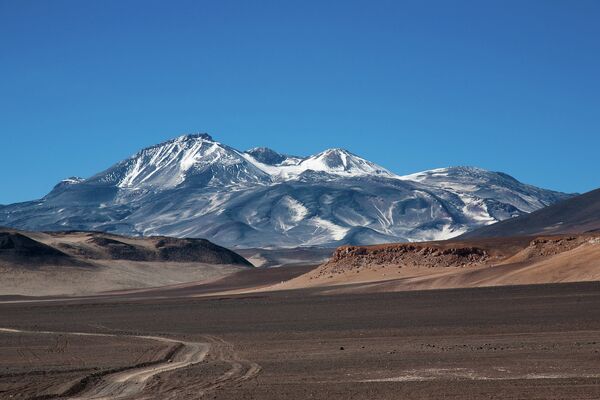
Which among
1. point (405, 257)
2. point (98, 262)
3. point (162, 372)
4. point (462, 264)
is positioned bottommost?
point (162, 372)

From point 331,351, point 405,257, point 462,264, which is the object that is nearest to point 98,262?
point 405,257

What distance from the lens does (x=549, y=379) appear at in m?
20.2

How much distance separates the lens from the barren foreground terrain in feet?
66.3

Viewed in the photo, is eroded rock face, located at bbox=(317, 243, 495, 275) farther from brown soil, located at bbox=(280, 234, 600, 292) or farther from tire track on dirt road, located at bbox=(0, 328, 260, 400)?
tire track on dirt road, located at bbox=(0, 328, 260, 400)

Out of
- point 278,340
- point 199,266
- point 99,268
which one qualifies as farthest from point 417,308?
point 199,266

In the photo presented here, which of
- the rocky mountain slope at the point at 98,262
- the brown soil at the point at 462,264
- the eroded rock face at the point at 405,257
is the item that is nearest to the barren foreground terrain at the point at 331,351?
the brown soil at the point at 462,264

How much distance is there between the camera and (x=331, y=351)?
2766 cm

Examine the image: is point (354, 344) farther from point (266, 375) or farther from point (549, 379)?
point (549, 379)

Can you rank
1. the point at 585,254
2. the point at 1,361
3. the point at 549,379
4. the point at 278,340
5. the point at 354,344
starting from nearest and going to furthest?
the point at 549,379, the point at 1,361, the point at 354,344, the point at 278,340, the point at 585,254

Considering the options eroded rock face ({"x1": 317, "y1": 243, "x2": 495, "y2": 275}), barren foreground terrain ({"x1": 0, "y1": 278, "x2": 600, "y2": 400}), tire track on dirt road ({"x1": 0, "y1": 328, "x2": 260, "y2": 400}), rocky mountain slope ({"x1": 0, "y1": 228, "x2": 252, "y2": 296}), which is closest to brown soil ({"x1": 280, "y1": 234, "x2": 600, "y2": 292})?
eroded rock face ({"x1": 317, "y1": 243, "x2": 495, "y2": 275})

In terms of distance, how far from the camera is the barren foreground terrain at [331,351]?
20219 mm

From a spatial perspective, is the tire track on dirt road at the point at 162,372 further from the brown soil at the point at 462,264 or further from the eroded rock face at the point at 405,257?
the eroded rock face at the point at 405,257

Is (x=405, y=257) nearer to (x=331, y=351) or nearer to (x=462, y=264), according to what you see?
(x=462, y=264)

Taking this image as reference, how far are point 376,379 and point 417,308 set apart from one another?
2234 centimetres
